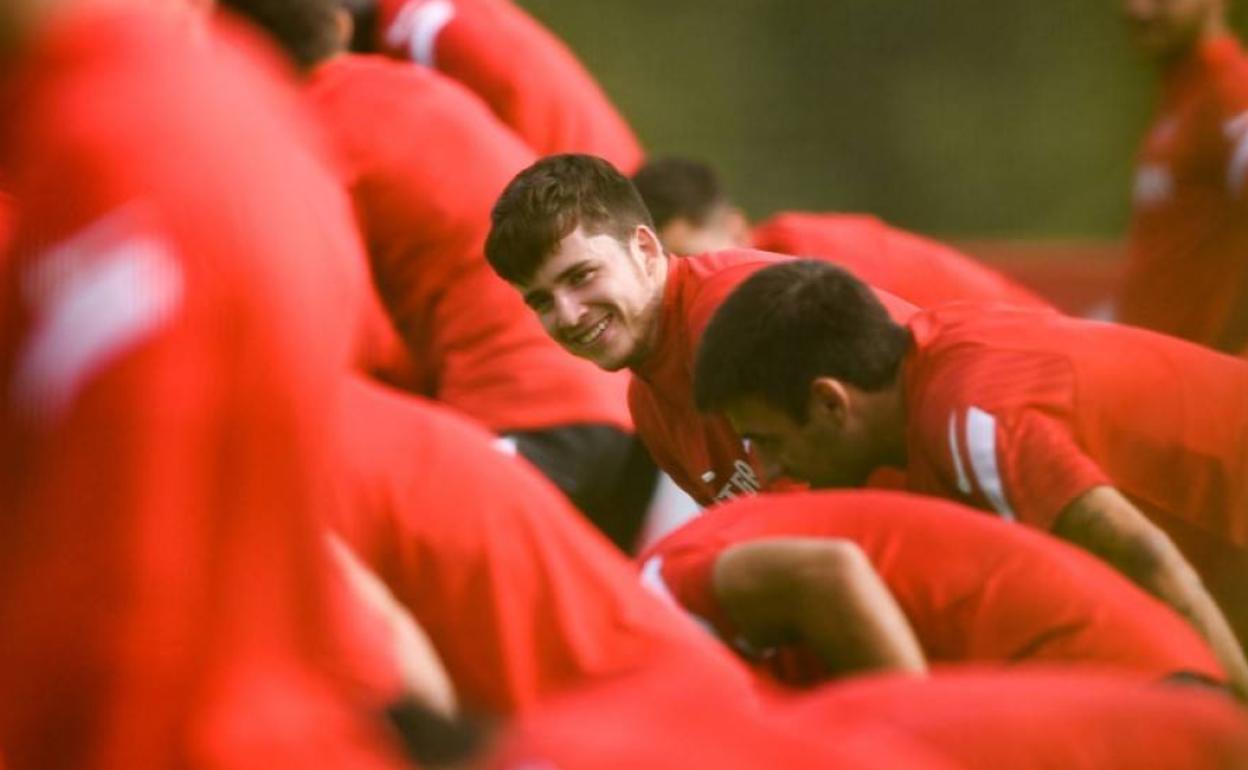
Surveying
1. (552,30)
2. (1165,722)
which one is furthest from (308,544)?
(552,30)

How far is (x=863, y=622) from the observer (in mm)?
2459

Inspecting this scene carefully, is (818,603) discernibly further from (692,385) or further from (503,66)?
(503,66)

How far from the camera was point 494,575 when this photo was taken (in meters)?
2.22

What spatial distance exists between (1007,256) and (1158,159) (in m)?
2.66

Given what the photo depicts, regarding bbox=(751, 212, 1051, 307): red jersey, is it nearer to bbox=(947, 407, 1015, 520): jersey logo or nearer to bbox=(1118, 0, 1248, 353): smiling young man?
bbox=(1118, 0, 1248, 353): smiling young man

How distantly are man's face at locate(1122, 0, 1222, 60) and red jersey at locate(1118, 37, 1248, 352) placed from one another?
4 cm

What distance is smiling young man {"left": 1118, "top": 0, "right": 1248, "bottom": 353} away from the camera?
16.3ft

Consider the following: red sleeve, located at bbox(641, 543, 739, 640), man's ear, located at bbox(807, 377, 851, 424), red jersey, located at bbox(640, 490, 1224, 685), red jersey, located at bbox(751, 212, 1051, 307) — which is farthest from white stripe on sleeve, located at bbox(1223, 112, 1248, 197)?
red sleeve, located at bbox(641, 543, 739, 640)

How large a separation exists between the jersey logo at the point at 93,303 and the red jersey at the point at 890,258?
9.45ft

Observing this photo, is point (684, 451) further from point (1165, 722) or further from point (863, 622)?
point (1165, 722)

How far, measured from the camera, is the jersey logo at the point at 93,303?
1.27 metres

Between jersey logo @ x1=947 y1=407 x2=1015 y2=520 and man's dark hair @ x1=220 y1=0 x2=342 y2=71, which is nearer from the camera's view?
jersey logo @ x1=947 y1=407 x2=1015 y2=520

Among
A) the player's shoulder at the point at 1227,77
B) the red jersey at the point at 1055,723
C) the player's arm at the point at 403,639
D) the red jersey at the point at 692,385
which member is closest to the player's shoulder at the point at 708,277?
the red jersey at the point at 692,385

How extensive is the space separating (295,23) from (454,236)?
47 cm
